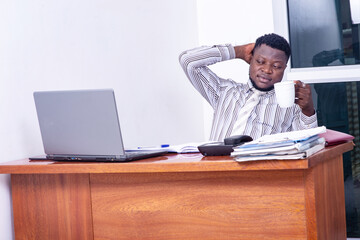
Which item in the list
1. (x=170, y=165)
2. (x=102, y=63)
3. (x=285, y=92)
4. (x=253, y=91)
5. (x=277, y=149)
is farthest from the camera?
(x=253, y=91)

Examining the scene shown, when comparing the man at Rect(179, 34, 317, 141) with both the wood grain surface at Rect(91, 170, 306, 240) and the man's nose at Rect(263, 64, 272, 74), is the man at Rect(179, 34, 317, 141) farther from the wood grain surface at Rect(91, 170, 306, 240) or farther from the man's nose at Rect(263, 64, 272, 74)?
the wood grain surface at Rect(91, 170, 306, 240)

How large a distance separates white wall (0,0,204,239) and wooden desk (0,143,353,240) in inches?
6.9

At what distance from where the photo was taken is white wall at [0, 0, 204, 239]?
77.7 inches

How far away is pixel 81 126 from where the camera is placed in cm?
172

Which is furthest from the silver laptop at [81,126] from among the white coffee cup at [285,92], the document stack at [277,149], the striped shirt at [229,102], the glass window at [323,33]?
the glass window at [323,33]

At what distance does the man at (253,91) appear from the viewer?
2.70 metres

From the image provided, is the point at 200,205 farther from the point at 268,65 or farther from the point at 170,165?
the point at 268,65

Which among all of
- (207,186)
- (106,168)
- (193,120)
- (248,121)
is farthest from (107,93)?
(193,120)

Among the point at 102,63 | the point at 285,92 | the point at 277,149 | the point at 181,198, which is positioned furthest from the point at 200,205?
the point at 102,63

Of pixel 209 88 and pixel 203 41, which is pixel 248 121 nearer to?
pixel 209 88

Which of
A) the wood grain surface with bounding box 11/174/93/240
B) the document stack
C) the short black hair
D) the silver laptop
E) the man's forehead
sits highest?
the short black hair

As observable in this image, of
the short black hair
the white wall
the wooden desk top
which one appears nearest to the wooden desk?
the wooden desk top

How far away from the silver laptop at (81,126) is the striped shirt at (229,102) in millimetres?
1005

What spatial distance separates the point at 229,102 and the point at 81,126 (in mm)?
1254
